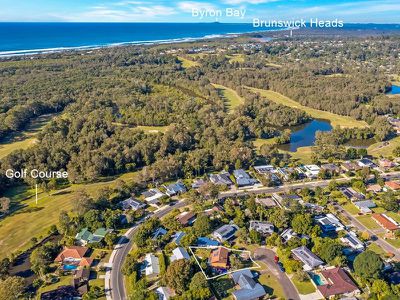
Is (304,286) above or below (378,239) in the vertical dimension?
above

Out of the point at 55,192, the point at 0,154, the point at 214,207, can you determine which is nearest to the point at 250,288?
the point at 214,207

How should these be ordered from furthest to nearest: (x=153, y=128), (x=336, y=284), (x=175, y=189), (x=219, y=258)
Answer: (x=153, y=128) → (x=175, y=189) → (x=219, y=258) → (x=336, y=284)

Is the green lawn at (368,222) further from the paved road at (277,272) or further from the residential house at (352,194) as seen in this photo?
the paved road at (277,272)

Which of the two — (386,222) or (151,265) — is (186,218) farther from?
(386,222)

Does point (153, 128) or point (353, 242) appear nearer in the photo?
point (353, 242)

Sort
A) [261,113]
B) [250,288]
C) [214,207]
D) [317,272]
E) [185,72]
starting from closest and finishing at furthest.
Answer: [250,288]
[317,272]
[214,207]
[261,113]
[185,72]

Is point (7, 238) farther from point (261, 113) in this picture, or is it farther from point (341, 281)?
point (261, 113)

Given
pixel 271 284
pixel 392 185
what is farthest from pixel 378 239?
pixel 271 284

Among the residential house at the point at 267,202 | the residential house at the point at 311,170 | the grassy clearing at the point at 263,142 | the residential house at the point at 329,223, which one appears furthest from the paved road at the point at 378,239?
the grassy clearing at the point at 263,142
